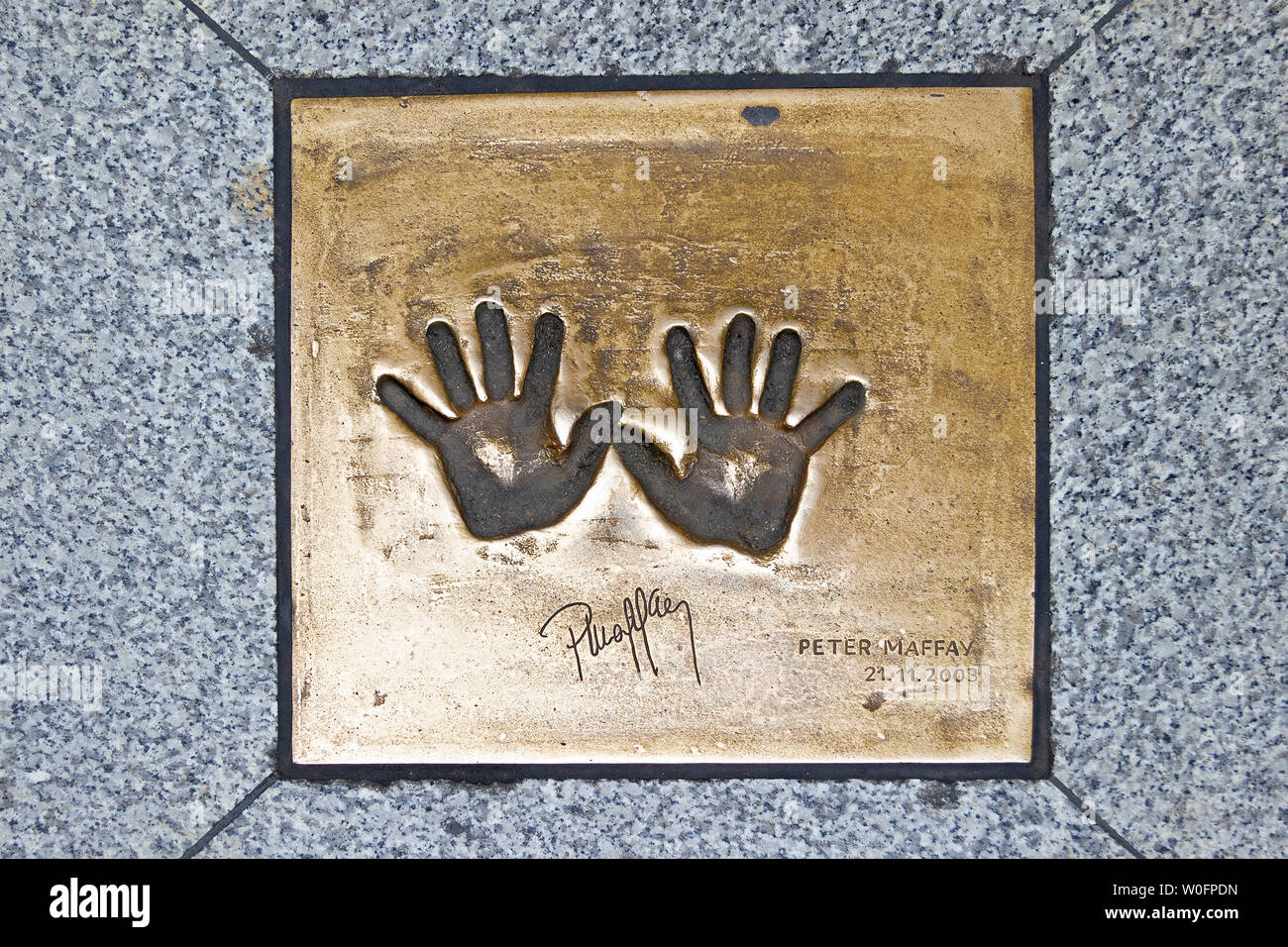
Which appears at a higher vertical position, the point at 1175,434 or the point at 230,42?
the point at 230,42

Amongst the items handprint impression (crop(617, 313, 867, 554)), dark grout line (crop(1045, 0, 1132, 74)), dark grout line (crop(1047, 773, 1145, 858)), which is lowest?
dark grout line (crop(1047, 773, 1145, 858))

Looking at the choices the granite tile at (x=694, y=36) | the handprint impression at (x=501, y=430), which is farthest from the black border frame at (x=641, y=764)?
the handprint impression at (x=501, y=430)

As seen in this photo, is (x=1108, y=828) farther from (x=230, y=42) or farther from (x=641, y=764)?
(x=230, y=42)

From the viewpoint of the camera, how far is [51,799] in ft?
2.30

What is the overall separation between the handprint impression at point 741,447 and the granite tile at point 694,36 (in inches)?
10.0

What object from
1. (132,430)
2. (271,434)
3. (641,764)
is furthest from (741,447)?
(132,430)

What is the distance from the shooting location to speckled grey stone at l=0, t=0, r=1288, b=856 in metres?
0.65

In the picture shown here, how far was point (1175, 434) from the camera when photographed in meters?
0.67

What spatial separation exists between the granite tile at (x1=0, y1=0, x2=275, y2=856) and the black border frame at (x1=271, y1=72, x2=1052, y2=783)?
0.9 inches

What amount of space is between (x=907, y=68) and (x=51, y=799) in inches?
43.0

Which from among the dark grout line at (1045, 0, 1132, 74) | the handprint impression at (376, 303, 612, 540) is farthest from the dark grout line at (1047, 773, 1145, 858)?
the dark grout line at (1045, 0, 1132, 74)
